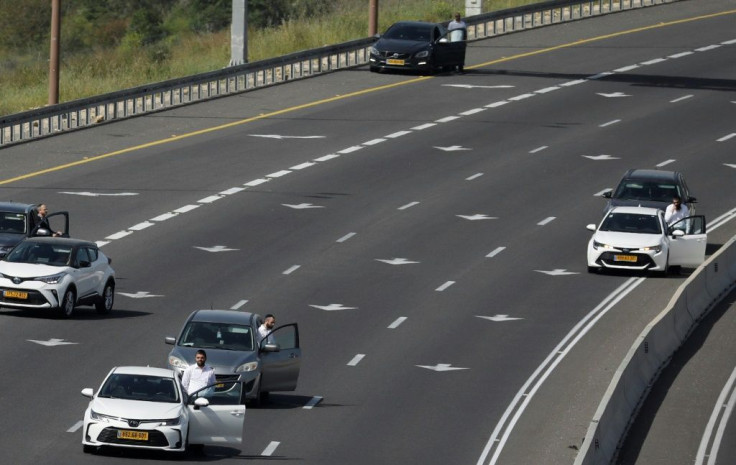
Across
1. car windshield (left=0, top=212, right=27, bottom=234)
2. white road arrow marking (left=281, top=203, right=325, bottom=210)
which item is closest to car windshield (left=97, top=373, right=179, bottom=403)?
car windshield (left=0, top=212, right=27, bottom=234)

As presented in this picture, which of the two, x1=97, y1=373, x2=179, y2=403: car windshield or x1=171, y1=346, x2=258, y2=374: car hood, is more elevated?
x1=97, y1=373, x2=179, y2=403: car windshield

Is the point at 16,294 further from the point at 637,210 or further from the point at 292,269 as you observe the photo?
the point at 637,210

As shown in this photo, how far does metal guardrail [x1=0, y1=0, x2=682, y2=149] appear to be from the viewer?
49844 mm

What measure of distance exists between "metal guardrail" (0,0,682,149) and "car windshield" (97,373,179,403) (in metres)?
25.4

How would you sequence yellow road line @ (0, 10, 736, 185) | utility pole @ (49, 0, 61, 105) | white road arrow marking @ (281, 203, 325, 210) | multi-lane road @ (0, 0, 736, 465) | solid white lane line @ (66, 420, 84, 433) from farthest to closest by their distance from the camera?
utility pole @ (49, 0, 61, 105) → yellow road line @ (0, 10, 736, 185) → white road arrow marking @ (281, 203, 325, 210) → multi-lane road @ (0, 0, 736, 465) → solid white lane line @ (66, 420, 84, 433)

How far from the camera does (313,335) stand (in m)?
31.0

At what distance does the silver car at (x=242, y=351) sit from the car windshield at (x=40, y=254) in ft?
20.2

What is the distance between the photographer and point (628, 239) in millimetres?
37875

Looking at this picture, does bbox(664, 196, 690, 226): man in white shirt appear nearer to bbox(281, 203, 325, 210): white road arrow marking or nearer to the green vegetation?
bbox(281, 203, 325, 210): white road arrow marking

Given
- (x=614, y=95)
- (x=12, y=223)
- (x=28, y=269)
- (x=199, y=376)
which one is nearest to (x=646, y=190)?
(x=12, y=223)

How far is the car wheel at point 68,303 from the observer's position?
103 feet

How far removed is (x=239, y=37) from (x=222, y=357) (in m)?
33.4

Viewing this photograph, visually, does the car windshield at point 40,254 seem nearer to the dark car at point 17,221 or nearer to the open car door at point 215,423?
the dark car at point 17,221

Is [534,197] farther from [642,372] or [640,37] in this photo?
[640,37]
